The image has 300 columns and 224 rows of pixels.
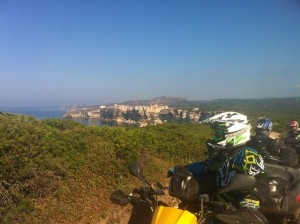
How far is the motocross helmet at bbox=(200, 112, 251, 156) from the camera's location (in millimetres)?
3332

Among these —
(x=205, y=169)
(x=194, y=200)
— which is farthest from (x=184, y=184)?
(x=205, y=169)

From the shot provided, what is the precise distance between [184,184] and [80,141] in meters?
4.30

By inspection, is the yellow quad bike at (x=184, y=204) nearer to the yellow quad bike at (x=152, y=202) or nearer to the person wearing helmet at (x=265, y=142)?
the yellow quad bike at (x=152, y=202)

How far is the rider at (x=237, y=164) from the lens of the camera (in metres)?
2.58

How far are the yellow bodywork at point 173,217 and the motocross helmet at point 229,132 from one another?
103 cm

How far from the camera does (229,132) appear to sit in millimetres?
3324

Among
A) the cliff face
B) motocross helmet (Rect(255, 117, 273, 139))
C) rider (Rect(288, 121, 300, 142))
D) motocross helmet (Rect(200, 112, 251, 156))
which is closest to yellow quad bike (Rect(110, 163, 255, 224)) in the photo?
motocross helmet (Rect(200, 112, 251, 156))

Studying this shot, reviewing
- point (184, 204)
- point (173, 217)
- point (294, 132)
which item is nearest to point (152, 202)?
point (184, 204)

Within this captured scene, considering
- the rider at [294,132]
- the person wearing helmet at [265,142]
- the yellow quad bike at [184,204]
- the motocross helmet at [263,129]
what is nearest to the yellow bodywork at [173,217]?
the yellow quad bike at [184,204]

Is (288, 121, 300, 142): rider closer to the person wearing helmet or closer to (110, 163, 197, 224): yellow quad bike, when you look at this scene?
the person wearing helmet

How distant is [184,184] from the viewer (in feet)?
9.85

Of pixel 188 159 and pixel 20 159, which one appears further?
pixel 188 159

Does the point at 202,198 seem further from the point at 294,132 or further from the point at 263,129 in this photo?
the point at 294,132

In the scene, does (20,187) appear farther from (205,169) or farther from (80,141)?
(205,169)
